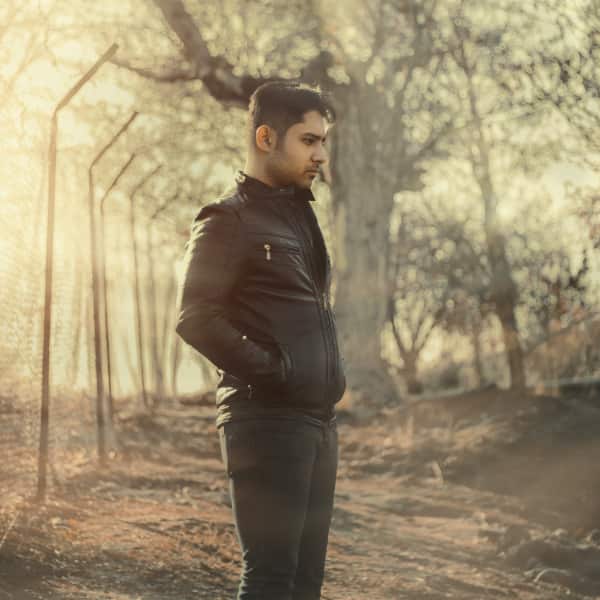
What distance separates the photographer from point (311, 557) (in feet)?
9.04

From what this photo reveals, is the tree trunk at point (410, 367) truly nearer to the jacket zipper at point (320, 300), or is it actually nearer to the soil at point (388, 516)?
the soil at point (388, 516)

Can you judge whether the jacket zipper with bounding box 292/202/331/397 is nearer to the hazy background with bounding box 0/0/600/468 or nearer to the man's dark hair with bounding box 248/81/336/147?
the man's dark hair with bounding box 248/81/336/147

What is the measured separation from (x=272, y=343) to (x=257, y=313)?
9 cm

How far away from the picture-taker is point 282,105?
8.96 feet

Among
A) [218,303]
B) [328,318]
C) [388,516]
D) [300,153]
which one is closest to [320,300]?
[328,318]

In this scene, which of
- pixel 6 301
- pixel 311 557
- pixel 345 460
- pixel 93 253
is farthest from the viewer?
pixel 345 460

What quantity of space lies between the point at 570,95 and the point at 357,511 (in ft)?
13.6

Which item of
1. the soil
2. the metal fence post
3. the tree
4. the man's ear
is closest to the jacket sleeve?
the man's ear

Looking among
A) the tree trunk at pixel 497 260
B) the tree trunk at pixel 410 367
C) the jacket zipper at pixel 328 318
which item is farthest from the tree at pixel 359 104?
the tree trunk at pixel 410 367

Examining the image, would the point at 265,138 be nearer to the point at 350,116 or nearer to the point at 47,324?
the point at 47,324

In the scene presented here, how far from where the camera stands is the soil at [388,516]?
17.9 ft

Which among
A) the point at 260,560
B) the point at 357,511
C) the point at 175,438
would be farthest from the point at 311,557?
the point at 175,438

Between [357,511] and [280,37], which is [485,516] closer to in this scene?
[357,511]

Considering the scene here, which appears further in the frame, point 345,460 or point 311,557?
point 345,460
